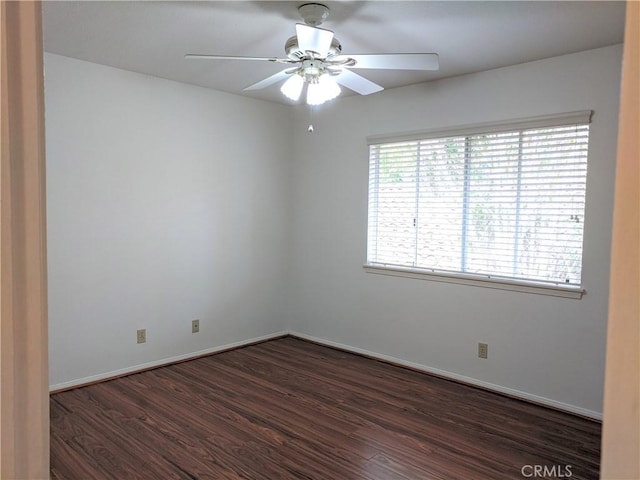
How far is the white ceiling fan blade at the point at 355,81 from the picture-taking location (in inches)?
107

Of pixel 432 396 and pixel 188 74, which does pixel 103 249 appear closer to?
pixel 188 74

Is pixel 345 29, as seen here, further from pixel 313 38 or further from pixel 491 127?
pixel 491 127

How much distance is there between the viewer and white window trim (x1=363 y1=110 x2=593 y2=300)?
3.07 metres

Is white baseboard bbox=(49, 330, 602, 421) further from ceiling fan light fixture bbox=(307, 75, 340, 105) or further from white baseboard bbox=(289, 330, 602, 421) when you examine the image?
ceiling fan light fixture bbox=(307, 75, 340, 105)

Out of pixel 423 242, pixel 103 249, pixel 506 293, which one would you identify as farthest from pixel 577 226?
pixel 103 249

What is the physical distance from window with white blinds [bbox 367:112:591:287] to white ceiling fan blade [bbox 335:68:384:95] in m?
1.00

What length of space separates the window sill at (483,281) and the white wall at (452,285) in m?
0.05

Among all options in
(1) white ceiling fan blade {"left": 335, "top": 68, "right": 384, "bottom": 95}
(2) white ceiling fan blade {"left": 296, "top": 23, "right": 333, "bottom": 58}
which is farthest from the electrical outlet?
(2) white ceiling fan blade {"left": 296, "top": 23, "right": 333, "bottom": 58}

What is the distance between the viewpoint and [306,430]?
280 centimetres

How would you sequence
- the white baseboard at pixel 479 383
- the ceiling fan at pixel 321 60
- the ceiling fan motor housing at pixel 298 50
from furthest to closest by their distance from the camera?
1. the white baseboard at pixel 479 383
2. the ceiling fan motor housing at pixel 298 50
3. the ceiling fan at pixel 321 60

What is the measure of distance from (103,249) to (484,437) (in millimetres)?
3020

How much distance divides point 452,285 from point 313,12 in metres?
2.33

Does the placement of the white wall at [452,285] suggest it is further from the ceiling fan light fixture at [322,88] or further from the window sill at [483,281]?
the ceiling fan light fixture at [322,88]

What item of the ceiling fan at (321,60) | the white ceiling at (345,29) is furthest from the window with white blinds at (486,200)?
the ceiling fan at (321,60)
